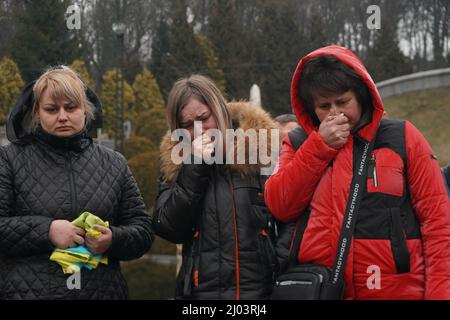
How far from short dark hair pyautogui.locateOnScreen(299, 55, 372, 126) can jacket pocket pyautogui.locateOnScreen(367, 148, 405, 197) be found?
9.0 inches

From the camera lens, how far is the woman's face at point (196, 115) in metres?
3.26

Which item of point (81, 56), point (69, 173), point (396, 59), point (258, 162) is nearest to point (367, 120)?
point (258, 162)

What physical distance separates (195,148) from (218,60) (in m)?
30.3

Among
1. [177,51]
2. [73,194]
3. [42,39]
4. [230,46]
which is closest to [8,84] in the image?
[42,39]

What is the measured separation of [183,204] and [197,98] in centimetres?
51

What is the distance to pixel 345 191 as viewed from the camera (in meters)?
2.67

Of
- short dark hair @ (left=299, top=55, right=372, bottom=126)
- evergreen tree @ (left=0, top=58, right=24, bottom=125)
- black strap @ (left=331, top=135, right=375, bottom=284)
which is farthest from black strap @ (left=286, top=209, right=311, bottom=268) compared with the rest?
evergreen tree @ (left=0, top=58, right=24, bottom=125)

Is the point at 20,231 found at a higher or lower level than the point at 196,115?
lower

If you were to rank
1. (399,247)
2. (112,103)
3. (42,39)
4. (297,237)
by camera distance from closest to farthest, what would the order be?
(399,247)
(297,237)
(42,39)
(112,103)

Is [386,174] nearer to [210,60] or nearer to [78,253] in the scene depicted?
[78,253]

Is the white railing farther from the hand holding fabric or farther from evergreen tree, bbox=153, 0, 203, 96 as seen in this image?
the hand holding fabric

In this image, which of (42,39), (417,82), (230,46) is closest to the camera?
(42,39)

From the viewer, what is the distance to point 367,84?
9.09 feet

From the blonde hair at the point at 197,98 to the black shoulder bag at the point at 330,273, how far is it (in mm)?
786
